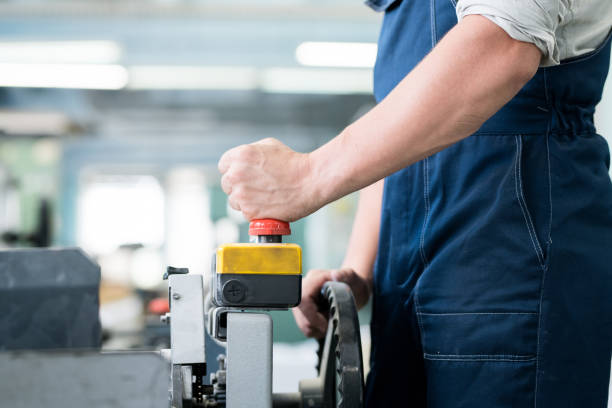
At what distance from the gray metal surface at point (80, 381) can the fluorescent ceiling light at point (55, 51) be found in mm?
5535

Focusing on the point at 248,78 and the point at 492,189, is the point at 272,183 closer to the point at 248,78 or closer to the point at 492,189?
the point at 492,189

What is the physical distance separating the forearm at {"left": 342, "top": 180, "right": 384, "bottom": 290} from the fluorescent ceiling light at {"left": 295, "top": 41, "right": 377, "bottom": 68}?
4501 mm

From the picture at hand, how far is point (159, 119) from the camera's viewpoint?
8.55m

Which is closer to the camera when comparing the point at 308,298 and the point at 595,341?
the point at 595,341

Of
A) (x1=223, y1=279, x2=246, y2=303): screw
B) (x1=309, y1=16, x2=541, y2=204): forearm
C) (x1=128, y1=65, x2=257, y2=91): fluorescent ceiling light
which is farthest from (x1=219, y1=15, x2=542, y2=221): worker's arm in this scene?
(x1=128, y1=65, x2=257, y2=91): fluorescent ceiling light

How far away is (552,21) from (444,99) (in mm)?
161

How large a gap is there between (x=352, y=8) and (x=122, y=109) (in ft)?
14.0

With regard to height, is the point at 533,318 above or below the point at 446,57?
below

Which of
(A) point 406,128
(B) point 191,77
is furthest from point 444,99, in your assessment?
(B) point 191,77

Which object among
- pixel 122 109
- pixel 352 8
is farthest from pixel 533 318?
pixel 122 109

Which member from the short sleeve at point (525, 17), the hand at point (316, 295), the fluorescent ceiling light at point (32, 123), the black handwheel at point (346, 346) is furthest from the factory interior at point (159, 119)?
the short sleeve at point (525, 17)

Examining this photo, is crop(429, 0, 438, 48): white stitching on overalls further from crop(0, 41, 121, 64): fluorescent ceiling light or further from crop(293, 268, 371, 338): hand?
crop(0, 41, 121, 64): fluorescent ceiling light

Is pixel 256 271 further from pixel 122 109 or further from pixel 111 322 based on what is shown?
pixel 122 109

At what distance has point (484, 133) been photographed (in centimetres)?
83
